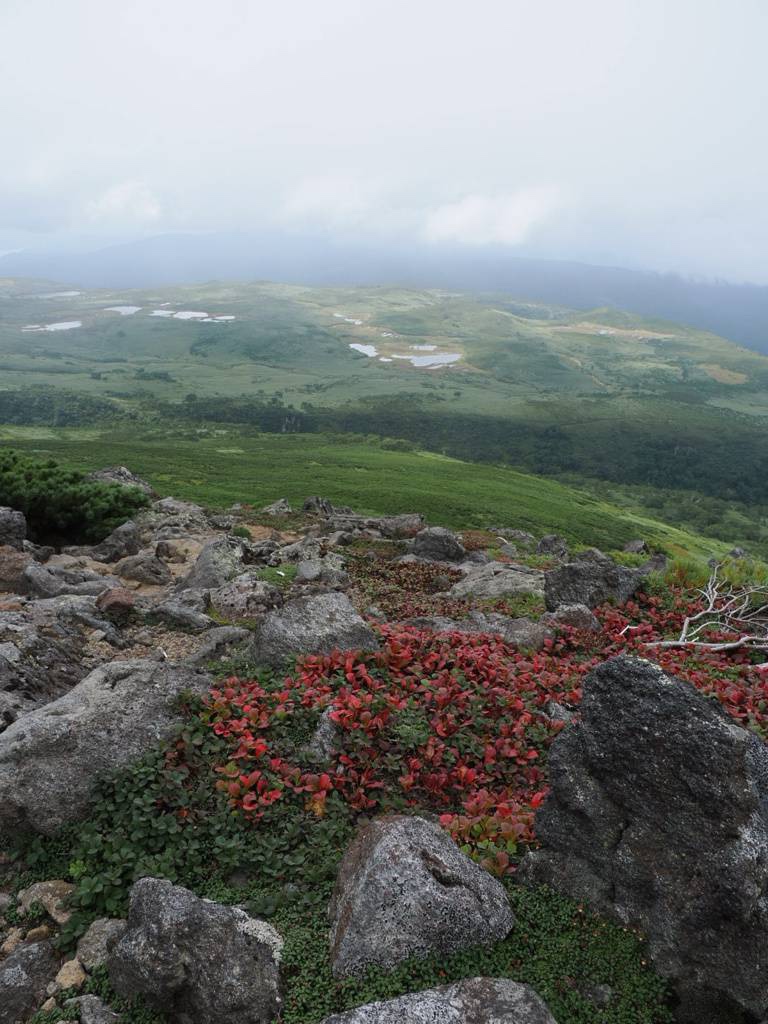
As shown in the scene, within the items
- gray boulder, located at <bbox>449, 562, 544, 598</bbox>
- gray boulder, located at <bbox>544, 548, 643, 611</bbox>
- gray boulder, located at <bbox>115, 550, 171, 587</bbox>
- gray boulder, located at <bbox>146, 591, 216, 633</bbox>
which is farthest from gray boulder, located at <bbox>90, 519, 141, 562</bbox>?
gray boulder, located at <bbox>544, 548, 643, 611</bbox>

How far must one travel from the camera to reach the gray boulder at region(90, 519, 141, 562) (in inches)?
1142

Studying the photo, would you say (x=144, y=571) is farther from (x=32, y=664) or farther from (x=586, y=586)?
(x=586, y=586)

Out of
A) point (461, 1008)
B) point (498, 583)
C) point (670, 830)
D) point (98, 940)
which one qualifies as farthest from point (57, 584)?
point (670, 830)

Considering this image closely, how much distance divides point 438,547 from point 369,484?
2188 inches

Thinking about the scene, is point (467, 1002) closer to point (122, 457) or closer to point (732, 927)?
point (732, 927)

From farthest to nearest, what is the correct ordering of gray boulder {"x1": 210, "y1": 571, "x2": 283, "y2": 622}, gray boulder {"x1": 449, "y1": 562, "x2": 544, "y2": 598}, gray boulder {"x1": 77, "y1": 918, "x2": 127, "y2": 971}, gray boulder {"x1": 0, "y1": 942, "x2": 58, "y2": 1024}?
gray boulder {"x1": 449, "y1": 562, "x2": 544, "y2": 598}
gray boulder {"x1": 210, "y1": 571, "x2": 283, "y2": 622}
gray boulder {"x1": 77, "y1": 918, "x2": 127, "y2": 971}
gray boulder {"x1": 0, "y1": 942, "x2": 58, "y2": 1024}

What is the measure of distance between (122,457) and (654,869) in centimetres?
10610

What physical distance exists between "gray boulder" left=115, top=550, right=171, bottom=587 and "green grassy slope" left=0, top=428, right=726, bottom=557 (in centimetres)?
3361

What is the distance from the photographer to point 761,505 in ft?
598

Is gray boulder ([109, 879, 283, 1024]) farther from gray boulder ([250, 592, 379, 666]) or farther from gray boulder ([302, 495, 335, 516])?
gray boulder ([302, 495, 335, 516])

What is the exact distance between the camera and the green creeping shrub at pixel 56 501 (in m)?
30.8

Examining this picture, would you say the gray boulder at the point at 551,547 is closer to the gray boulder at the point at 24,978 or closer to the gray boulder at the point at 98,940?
the gray boulder at the point at 98,940

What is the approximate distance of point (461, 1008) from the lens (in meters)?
6.12

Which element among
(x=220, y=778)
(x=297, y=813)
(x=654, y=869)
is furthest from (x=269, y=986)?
(x=654, y=869)
